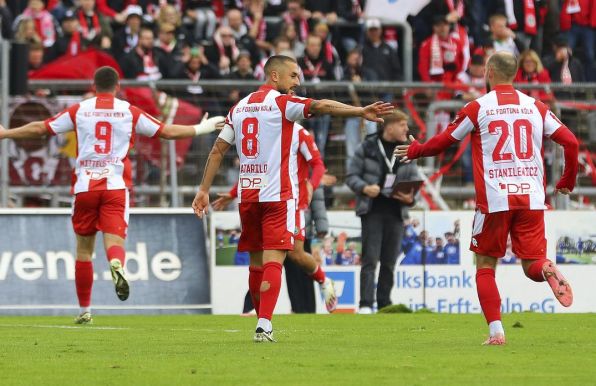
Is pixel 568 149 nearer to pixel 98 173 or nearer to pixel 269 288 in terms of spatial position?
pixel 269 288

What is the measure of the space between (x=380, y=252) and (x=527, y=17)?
26.9ft

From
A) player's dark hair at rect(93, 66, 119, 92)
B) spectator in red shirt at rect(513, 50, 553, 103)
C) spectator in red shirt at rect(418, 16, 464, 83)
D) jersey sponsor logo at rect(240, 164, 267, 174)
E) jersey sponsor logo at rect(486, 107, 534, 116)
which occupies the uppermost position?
spectator in red shirt at rect(418, 16, 464, 83)

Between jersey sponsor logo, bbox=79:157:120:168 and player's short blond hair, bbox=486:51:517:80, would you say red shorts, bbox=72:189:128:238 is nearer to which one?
jersey sponsor logo, bbox=79:157:120:168

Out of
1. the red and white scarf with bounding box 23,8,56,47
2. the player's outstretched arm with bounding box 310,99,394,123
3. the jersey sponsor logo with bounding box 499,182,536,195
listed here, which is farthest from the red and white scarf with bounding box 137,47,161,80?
the jersey sponsor logo with bounding box 499,182,536,195

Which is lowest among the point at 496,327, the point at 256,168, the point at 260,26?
the point at 496,327

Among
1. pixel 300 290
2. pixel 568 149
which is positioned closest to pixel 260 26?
pixel 300 290

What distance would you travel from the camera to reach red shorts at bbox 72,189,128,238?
600 inches

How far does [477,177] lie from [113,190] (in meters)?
5.04

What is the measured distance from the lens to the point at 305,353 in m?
10.6

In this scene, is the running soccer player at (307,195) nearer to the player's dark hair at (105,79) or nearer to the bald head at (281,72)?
the player's dark hair at (105,79)

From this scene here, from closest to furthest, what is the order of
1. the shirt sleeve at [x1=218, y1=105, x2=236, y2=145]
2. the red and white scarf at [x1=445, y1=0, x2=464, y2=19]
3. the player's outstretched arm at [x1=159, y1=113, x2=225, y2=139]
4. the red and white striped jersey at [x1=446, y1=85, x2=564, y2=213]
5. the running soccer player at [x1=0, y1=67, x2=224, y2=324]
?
1. the red and white striped jersey at [x1=446, y1=85, x2=564, y2=213]
2. the shirt sleeve at [x1=218, y1=105, x2=236, y2=145]
3. the player's outstretched arm at [x1=159, y1=113, x2=225, y2=139]
4. the running soccer player at [x1=0, y1=67, x2=224, y2=324]
5. the red and white scarf at [x1=445, y1=0, x2=464, y2=19]

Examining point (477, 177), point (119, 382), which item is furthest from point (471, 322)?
point (119, 382)

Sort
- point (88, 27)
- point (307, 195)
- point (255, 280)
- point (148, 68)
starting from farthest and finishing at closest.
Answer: point (88, 27) < point (148, 68) < point (307, 195) < point (255, 280)

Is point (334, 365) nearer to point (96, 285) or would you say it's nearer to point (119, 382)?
point (119, 382)
